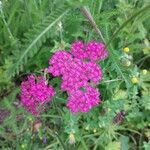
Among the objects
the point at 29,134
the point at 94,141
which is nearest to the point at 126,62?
the point at 94,141

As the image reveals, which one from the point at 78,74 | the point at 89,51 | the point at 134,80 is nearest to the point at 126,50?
the point at 134,80

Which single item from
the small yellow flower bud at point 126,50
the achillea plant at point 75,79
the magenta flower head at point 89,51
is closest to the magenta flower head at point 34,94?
the achillea plant at point 75,79

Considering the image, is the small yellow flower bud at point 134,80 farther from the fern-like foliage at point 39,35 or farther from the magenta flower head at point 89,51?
the fern-like foliage at point 39,35

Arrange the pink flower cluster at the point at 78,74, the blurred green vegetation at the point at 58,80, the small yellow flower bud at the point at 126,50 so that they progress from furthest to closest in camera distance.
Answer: the small yellow flower bud at the point at 126,50 → the blurred green vegetation at the point at 58,80 → the pink flower cluster at the point at 78,74

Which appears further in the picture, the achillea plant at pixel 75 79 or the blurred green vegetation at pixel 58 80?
the blurred green vegetation at pixel 58 80

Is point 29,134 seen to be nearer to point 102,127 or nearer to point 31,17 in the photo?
point 102,127

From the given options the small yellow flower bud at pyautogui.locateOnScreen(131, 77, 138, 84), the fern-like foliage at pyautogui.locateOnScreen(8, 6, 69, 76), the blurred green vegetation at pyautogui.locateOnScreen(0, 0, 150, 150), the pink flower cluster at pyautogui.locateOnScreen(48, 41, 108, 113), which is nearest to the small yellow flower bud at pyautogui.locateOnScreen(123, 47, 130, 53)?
the blurred green vegetation at pyautogui.locateOnScreen(0, 0, 150, 150)

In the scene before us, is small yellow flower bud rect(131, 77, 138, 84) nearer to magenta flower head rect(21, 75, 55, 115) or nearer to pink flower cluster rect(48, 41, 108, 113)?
pink flower cluster rect(48, 41, 108, 113)

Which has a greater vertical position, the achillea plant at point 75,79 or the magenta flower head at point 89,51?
the magenta flower head at point 89,51

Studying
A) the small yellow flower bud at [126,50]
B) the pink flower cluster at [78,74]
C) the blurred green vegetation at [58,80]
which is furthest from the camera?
the small yellow flower bud at [126,50]
